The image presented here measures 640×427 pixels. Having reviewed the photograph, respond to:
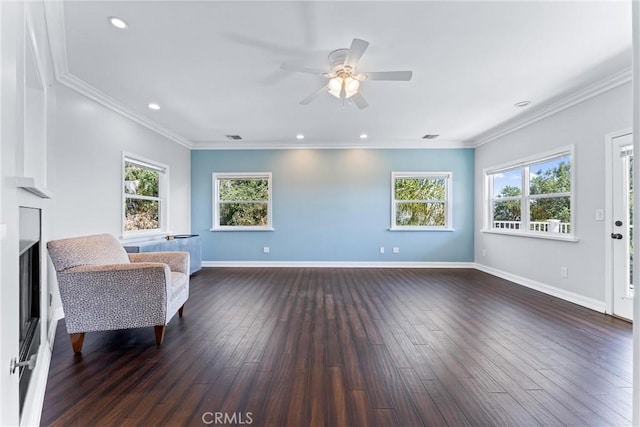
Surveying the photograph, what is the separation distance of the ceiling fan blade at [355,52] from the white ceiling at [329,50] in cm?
16

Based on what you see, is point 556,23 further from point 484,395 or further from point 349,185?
point 349,185

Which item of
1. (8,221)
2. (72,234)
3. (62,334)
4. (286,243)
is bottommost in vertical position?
(62,334)

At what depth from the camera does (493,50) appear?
2316 mm

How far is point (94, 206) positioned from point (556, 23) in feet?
15.6

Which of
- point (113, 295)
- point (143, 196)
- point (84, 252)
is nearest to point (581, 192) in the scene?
point (113, 295)

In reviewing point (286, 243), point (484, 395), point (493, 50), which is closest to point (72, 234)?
point (286, 243)

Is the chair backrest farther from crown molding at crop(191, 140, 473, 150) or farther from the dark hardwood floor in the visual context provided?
crown molding at crop(191, 140, 473, 150)

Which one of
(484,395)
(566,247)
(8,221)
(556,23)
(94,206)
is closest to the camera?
(8,221)

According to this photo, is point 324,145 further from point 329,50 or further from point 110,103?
point 110,103

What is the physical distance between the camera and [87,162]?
3.05 meters

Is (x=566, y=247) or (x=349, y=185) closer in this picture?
(x=566, y=247)

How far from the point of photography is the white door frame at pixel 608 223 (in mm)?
2859

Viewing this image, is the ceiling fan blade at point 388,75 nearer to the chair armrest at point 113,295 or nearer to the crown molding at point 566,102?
the crown molding at point 566,102

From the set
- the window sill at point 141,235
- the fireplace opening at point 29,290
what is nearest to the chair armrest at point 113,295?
the fireplace opening at point 29,290
